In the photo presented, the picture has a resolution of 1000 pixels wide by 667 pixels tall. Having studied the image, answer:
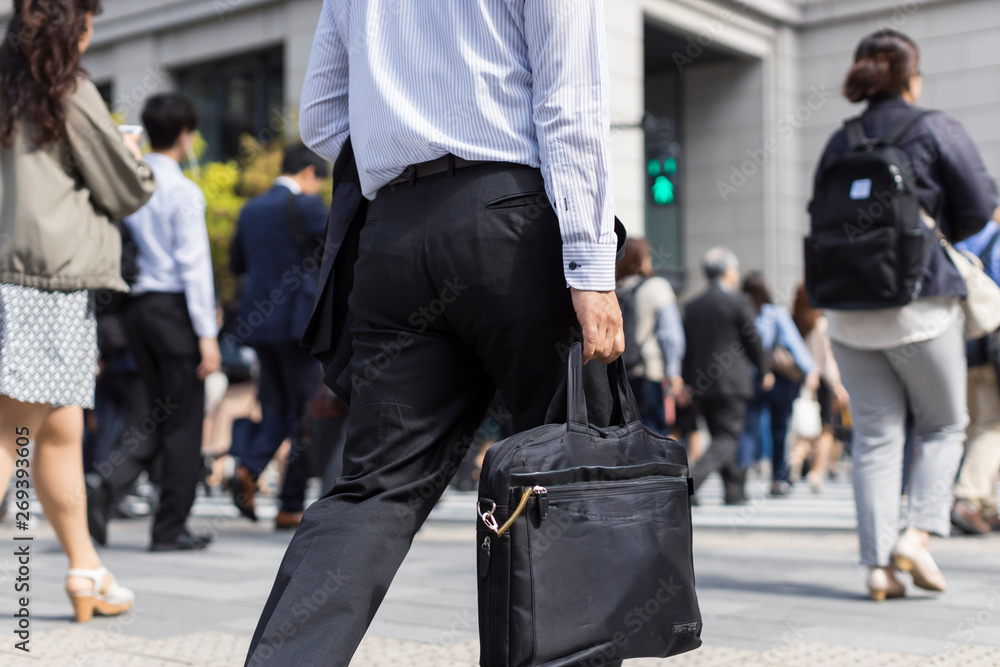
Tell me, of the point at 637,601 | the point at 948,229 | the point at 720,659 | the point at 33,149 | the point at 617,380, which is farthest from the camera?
the point at 948,229

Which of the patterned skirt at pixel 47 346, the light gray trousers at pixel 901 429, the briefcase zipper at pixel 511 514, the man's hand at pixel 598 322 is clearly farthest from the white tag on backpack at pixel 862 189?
the patterned skirt at pixel 47 346

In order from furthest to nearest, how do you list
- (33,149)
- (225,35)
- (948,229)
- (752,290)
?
(225,35)
(752,290)
(948,229)
(33,149)

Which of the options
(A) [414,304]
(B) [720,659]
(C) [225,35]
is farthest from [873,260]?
(C) [225,35]

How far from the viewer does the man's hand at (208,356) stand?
5.77 meters

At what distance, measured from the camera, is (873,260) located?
14.3 feet

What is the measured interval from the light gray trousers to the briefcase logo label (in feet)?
7.33

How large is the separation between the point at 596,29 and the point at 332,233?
29.3 inches

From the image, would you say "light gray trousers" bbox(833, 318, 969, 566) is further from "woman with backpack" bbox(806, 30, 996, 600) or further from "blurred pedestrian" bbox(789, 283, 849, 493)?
"blurred pedestrian" bbox(789, 283, 849, 493)

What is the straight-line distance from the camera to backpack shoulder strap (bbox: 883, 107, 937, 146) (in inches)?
180

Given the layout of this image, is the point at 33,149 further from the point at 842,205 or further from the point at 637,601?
the point at 842,205

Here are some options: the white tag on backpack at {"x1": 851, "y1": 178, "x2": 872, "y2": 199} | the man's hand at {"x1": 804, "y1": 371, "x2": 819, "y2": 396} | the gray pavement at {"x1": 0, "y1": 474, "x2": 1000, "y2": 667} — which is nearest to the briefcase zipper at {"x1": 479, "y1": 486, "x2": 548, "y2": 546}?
the gray pavement at {"x1": 0, "y1": 474, "x2": 1000, "y2": 667}

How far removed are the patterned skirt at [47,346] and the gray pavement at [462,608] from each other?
78 cm

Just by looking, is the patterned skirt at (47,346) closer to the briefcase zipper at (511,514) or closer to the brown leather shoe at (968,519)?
the briefcase zipper at (511,514)

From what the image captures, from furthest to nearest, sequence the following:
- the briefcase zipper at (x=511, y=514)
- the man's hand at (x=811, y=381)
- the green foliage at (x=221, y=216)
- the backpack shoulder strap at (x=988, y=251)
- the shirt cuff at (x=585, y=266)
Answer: the green foliage at (x=221, y=216) → the man's hand at (x=811, y=381) → the backpack shoulder strap at (x=988, y=251) → the shirt cuff at (x=585, y=266) → the briefcase zipper at (x=511, y=514)
